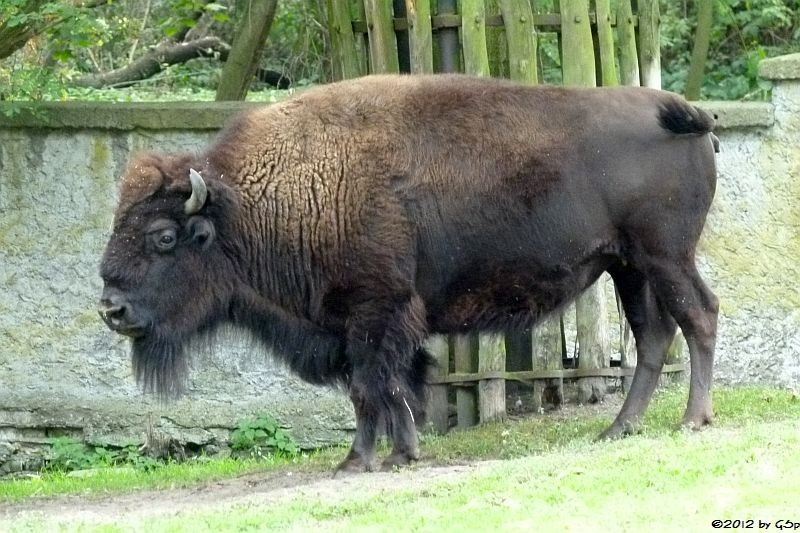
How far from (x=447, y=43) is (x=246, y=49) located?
231 centimetres

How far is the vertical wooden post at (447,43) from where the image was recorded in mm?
9836

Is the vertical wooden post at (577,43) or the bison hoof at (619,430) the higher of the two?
the vertical wooden post at (577,43)

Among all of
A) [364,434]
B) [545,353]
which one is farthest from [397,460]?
[545,353]

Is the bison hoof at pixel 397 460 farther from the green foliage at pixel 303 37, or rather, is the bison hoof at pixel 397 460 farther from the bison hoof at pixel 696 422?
the green foliage at pixel 303 37

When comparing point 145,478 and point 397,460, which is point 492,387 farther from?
point 145,478

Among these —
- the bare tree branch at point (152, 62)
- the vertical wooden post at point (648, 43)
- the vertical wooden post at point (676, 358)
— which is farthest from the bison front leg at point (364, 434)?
the bare tree branch at point (152, 62)

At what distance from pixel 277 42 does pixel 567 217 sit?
27.2 feet

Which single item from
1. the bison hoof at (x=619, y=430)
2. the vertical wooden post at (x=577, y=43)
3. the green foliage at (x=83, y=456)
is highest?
the vertical wooden post at (x=577, y=43)

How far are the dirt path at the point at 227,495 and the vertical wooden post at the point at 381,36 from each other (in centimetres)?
321

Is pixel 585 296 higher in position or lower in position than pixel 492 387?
higher

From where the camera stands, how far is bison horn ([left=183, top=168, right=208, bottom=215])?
25.3 ft

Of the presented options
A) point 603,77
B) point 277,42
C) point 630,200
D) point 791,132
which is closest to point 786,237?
point 791,132

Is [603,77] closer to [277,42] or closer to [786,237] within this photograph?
[786,237]

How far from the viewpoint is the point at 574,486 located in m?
6.32
